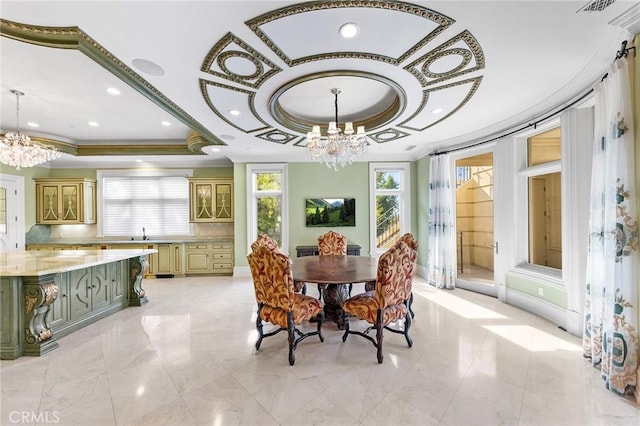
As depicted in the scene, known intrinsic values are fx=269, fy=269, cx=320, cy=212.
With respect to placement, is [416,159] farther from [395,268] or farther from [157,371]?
[157,371]

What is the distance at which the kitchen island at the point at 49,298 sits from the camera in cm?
260

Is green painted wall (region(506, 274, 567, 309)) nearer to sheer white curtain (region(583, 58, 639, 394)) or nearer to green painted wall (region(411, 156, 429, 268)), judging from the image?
sheer white curtain (region(583, 58, 639, 394))

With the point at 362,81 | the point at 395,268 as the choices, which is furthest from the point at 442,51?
the point at 395,268

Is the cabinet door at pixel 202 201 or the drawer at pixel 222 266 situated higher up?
the cabinet door at pixel 202 201

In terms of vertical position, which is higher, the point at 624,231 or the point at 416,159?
the point at 416,159

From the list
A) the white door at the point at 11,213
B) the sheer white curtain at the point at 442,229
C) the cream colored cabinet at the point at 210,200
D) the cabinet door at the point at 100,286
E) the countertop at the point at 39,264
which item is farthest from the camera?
the cream colored cabinet at the point at 210,200

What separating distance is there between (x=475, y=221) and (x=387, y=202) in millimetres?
2327

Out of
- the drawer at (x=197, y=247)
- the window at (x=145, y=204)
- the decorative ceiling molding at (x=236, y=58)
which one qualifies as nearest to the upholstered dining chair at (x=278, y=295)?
the decorative ceiling molding at (x=236, y=58)

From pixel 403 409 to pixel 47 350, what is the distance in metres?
3.42

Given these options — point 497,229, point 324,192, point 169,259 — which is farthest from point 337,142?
point 169,259

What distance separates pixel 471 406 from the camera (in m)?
1.87

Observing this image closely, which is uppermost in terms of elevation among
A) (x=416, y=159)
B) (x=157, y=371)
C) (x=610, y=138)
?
(x=416, y=159)

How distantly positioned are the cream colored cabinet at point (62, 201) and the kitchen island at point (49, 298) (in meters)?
3.15

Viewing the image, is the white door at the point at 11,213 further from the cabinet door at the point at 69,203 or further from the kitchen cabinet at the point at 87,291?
the kitchen cabinet at the point at 87,291
